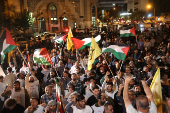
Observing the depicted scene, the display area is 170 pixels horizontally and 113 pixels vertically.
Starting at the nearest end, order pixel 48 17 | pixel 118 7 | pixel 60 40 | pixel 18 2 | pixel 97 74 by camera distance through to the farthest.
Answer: pixel 97 74 → pixel 60 40 → pixel 18 2 → pixel 48 17 → pixel 118 7

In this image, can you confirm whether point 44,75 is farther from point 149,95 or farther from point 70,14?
point 70,14

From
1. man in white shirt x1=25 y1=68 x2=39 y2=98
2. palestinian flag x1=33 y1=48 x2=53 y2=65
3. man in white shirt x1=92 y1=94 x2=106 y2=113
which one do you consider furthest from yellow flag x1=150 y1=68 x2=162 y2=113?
palestinian flag x1=33 y1=48 x2=53 y2=65

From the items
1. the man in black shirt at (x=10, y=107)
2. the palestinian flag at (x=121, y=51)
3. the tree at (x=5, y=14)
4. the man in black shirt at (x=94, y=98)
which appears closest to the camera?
the man in black shirt at (x=10, y=107)

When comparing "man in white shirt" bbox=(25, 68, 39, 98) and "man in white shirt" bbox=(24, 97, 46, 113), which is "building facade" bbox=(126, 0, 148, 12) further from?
"man in white shirt" bbox=(24, 97, 46, 113)

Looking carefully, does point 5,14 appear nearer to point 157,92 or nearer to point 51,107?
point 51,107

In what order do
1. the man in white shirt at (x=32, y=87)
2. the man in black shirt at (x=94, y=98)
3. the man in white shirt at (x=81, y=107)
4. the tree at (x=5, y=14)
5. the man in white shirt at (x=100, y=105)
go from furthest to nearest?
the tree at (x=5, y=14)
the man in white shirt at (x=32, y=87)
the man in black shirt at (x=94, y=98)
the man in white shirt at (x=100, y=105)
the man in white shirt at (x=81, y=107)

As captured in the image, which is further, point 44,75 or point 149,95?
point 44,75

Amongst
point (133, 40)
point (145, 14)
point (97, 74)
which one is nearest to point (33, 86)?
point (97, 74)

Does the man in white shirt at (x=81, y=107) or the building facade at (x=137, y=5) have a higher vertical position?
the building facade at (x=137, y=5)

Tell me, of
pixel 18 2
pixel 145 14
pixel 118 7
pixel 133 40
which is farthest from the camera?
pixel 118 7

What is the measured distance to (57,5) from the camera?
46.2m

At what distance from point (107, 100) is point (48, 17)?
42750 mm

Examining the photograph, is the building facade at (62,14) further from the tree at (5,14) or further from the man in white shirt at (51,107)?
the man in white shirt at (51,107)

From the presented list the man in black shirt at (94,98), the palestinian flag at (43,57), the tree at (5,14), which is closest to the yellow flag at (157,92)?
the man in black shirt at (94,98)
